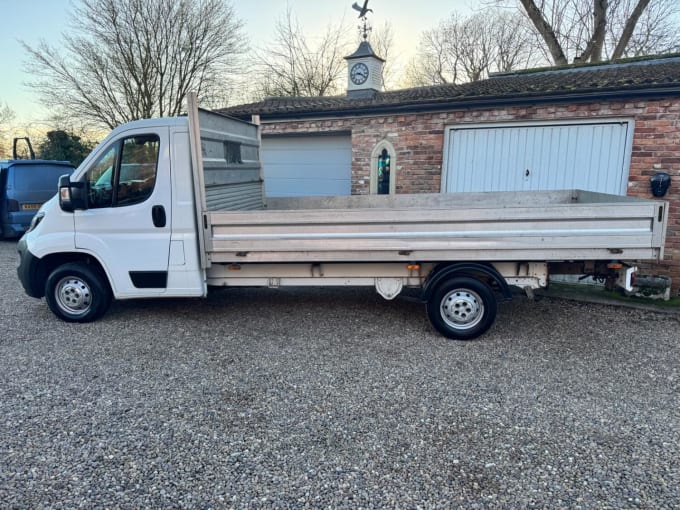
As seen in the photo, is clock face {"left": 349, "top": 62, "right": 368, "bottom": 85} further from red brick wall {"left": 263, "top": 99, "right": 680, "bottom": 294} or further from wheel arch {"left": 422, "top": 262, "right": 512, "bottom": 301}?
wheel arch {"left": 422, "top": 262, "right": 512, "bottom": 301}

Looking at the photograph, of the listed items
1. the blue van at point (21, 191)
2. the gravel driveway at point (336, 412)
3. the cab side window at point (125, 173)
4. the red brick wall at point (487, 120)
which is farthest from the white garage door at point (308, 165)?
the blue van at point (21, 191)

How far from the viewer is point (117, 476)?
103 inches

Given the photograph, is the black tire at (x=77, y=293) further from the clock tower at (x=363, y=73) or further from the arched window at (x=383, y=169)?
the clock tower at (x=363, y=73)

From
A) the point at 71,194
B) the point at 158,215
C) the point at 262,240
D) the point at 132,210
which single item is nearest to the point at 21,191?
the point at 71,194

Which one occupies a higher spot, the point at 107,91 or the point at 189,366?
the point at 107,91

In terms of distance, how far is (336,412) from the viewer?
3.29 m

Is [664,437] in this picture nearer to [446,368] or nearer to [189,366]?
[446,368]

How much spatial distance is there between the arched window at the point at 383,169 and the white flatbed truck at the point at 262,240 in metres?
3.77

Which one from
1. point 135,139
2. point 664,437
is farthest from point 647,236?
point 135,139

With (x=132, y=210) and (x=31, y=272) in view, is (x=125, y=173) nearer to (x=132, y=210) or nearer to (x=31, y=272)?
(x=132, y=210)

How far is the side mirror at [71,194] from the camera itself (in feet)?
15.1

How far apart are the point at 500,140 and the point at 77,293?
6312mm

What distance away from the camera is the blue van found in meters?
9.85

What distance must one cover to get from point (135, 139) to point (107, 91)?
14.1 m
